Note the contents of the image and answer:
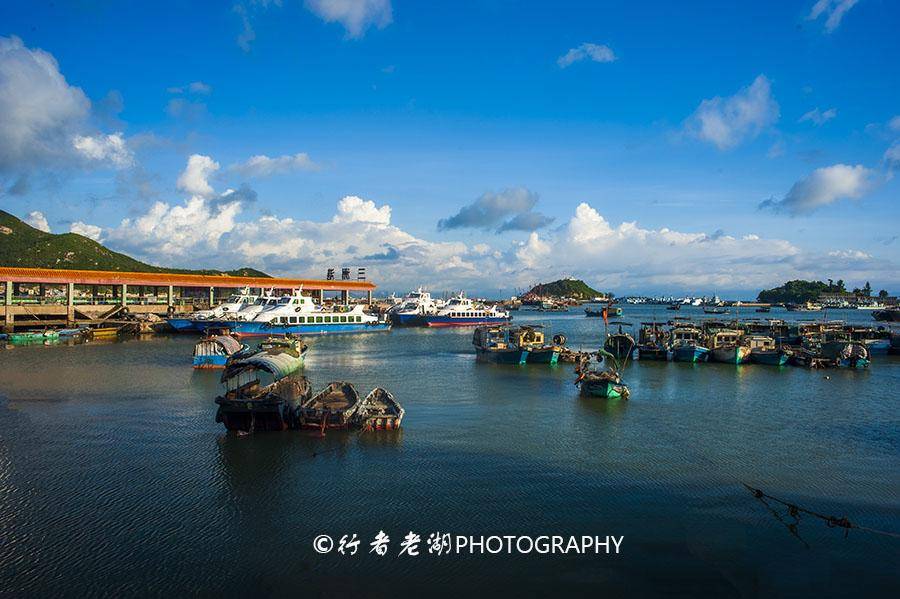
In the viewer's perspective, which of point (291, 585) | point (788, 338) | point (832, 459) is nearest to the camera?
point (291, 585)

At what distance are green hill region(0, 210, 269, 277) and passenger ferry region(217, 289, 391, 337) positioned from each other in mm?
67242

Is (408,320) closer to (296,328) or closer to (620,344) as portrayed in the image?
Answer: (296,328)

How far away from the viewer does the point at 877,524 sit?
15281 mm

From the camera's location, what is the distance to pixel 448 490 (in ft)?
56.2

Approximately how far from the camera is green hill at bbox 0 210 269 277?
4532 inches

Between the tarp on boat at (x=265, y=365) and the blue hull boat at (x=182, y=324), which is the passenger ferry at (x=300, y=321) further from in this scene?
the tarp on boat at (x=265, y=365)

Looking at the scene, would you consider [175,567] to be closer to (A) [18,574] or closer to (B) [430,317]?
(A) [18,574]

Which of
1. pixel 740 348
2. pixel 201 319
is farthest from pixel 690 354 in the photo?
pixel 201 319

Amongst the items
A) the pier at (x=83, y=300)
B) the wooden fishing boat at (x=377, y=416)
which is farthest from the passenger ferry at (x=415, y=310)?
the wooden fishing boat at (x=377, y=416)

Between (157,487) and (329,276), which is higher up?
(329,276)

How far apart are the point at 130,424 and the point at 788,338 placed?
203ft

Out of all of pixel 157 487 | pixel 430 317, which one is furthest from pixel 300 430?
pixel 430 317

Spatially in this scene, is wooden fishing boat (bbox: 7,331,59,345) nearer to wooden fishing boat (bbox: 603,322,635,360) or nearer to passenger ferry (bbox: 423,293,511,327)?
wooden fishing boat (bbox: 603,322,635,360)

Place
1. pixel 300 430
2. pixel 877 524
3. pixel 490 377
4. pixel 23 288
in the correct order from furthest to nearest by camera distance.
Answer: pixel 23 288 < pixel 490 377 < pixel 300 430 < pixel 877 524
